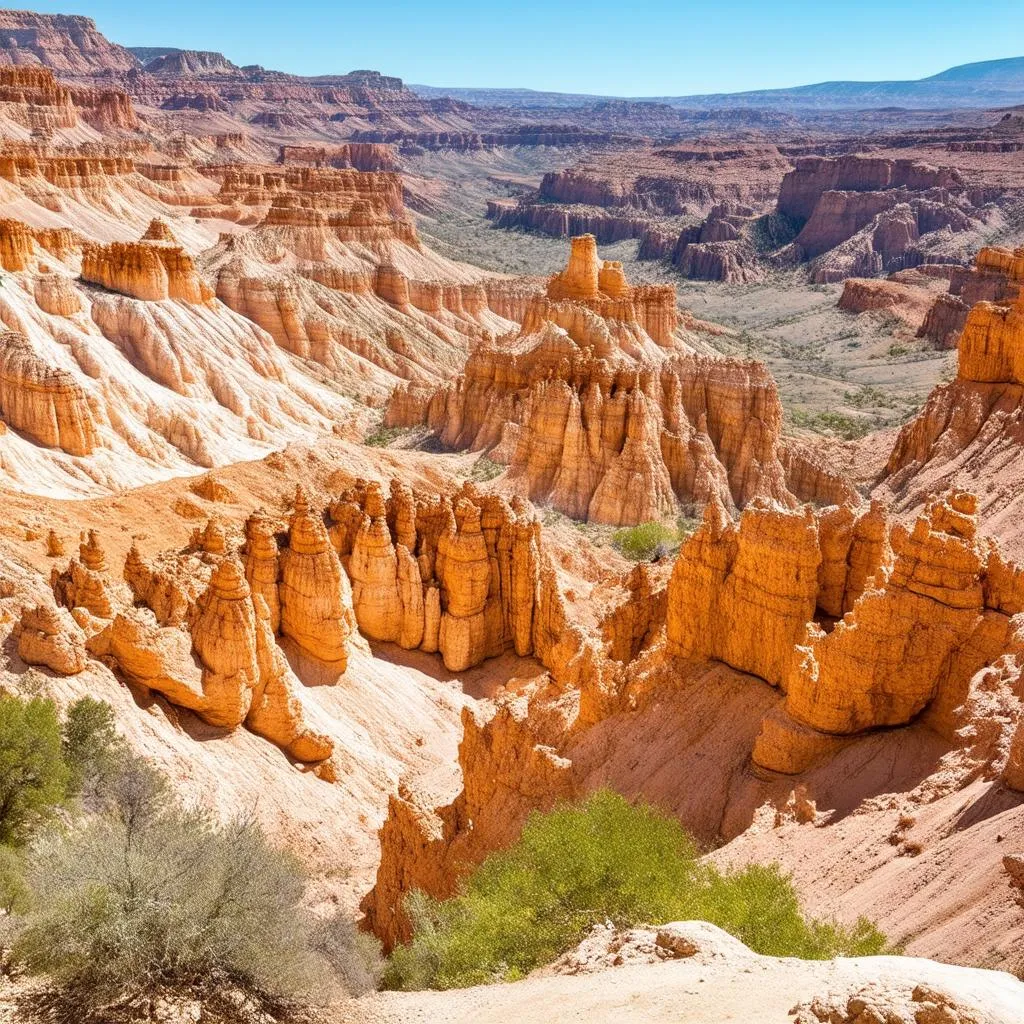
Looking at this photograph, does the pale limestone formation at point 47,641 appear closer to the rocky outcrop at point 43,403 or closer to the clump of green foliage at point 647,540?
the clump of green foliage at point 647,540

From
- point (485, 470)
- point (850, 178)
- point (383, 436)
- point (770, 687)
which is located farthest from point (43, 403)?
point (850, 178)

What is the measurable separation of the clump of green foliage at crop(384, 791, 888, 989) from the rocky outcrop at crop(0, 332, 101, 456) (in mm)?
35416

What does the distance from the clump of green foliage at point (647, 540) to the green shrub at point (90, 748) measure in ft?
73.6

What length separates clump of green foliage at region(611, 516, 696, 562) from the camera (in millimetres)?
37188

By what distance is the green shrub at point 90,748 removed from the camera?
16.3 m

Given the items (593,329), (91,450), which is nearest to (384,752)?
(91,450)

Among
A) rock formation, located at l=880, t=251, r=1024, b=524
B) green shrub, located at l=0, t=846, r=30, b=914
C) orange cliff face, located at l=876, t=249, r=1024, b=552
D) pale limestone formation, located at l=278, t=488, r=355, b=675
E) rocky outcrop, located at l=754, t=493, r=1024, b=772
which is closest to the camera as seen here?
green shrub, located at l=0, t=846, r=30, b=914

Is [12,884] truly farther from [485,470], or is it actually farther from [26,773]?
[485,470]

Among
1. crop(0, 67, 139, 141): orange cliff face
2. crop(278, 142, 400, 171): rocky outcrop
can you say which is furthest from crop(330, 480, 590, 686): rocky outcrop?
crop(278, 142, 400, 171): rocky outcrop

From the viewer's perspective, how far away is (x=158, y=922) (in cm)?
1106

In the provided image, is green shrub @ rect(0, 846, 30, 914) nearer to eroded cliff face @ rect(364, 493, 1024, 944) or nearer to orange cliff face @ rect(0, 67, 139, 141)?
eroded cliff face @ rect(364, 493, 1024, 944)

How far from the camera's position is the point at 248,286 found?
70500 mm

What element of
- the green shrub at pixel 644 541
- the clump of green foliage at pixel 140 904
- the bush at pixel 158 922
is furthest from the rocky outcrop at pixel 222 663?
the green shrub at pixel 644 541

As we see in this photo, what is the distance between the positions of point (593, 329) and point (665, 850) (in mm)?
40992
